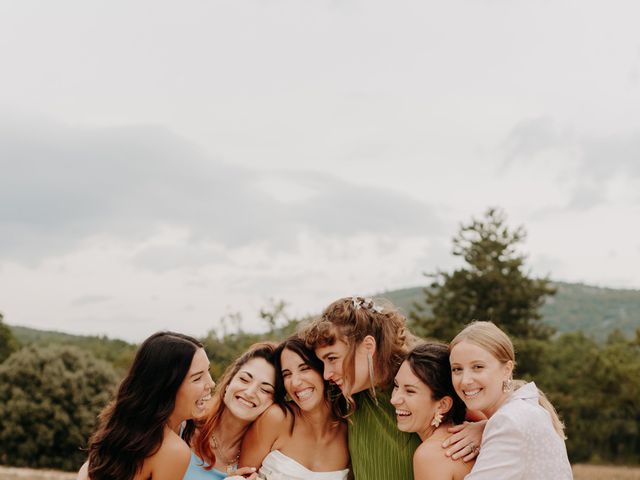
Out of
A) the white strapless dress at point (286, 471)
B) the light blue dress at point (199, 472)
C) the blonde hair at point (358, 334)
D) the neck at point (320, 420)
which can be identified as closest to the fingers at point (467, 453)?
the blonde hair at point (358, 334)

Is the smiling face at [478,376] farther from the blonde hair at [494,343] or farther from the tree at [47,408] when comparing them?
the tree at [47,408]

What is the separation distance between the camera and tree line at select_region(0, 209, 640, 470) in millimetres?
34812

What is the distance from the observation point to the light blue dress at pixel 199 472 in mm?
6207

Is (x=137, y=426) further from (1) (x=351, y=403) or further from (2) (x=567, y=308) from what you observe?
(2) (x=567, y=308)

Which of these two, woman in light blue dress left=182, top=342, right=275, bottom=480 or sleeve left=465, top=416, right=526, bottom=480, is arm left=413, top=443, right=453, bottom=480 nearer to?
sleeve left=465, top=416, right=526, bottom=480

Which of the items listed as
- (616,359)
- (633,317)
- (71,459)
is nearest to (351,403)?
(71,459)

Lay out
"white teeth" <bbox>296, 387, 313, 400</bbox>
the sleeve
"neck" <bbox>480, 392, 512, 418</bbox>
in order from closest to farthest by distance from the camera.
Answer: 1. the sleeve
2. "neck" <bbox>480, 392, 512, 418</bbox>
3. "white teeth" <bbox>296, 387, 313, 400</bbox>

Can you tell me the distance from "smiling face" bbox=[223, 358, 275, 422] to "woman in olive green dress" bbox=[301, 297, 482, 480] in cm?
49

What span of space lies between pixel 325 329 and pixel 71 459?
3197 cm

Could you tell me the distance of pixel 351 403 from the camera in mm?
6406

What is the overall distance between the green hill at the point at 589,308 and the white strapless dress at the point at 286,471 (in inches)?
3810

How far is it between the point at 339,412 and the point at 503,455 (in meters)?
1.95

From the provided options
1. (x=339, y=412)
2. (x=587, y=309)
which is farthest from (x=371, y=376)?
(x=587, y=309)

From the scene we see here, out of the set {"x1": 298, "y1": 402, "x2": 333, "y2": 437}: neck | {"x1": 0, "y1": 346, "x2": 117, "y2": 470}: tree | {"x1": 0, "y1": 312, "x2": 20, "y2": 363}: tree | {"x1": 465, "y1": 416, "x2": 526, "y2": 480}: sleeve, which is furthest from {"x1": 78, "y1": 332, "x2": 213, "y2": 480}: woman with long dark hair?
{"x1": 0, "y1": 312, "x2": 20, "y2": 363}: tree
